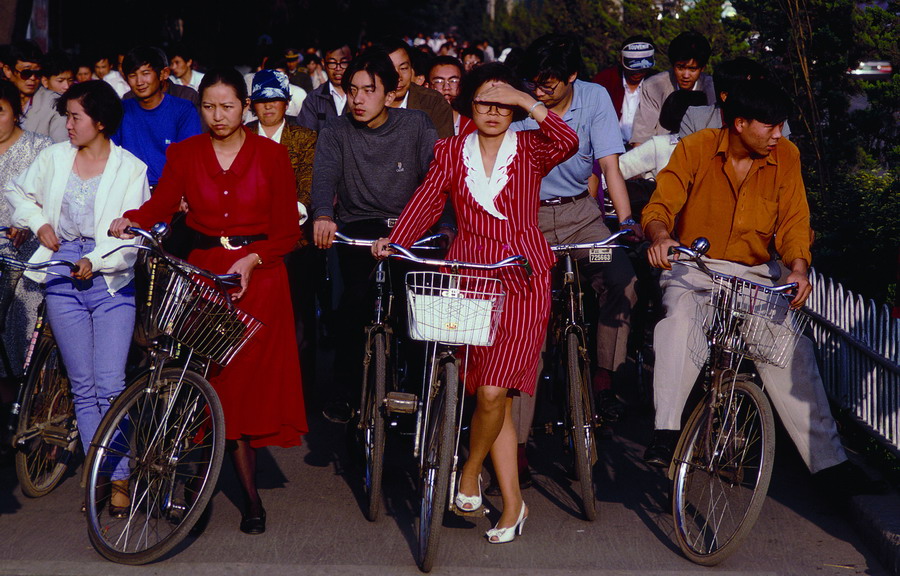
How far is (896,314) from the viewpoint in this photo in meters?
5.34

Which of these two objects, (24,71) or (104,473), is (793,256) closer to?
(104,473)

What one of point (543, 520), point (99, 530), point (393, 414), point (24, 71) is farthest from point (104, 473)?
point (24, 71)

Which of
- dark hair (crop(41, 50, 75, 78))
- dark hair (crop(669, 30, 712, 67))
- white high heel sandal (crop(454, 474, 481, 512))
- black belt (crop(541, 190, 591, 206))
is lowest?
white high heel sandal (crop(454, 474, 481, 512))

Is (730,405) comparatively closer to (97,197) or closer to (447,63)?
(97,197)

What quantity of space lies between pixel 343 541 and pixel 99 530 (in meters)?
1.09

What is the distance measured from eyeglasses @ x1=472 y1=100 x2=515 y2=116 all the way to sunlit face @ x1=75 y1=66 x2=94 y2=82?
8000 mm

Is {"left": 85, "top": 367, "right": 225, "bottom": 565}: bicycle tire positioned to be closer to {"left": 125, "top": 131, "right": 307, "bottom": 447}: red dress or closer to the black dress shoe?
{"left": 125, "top": 131, "right": 307, "bottom": 447}: red dress

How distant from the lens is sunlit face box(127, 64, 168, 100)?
806 centimetres

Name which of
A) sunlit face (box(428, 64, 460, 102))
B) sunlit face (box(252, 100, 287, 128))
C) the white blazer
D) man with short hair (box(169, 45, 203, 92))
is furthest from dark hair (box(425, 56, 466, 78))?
the white blazer

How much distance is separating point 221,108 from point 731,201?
247 centimetres

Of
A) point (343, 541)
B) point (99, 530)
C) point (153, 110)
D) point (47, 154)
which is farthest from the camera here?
point (153, 110)

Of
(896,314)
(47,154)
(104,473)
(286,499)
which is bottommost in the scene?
(286,499)

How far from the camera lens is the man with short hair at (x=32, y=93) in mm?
8602

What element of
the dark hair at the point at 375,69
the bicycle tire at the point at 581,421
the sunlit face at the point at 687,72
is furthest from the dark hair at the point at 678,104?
the bicycle tire at the point at 581,421
